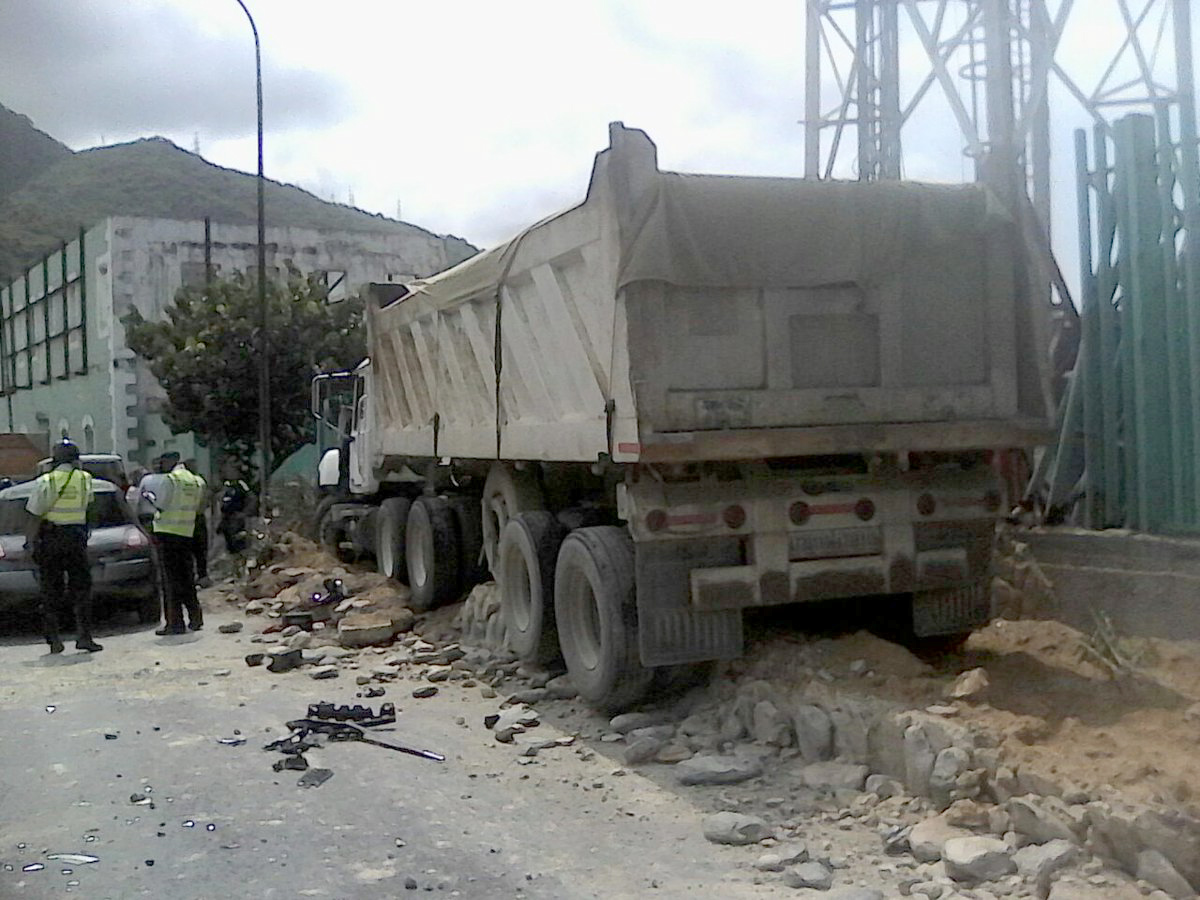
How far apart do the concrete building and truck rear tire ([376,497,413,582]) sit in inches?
537

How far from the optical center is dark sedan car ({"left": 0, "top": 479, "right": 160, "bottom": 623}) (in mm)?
11234

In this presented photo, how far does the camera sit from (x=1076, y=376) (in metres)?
8.43

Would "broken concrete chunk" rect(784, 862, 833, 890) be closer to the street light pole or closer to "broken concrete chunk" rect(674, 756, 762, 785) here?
"broken concrete chunk" rect(674, 756, 762, 785)

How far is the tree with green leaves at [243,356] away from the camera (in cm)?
2073

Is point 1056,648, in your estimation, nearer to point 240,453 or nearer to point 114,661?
point 114,661

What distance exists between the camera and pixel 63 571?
10.5m

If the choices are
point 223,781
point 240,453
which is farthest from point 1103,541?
point 240,453

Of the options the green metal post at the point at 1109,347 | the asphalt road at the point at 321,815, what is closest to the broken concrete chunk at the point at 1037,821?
the asphalt road at the point at 321,815

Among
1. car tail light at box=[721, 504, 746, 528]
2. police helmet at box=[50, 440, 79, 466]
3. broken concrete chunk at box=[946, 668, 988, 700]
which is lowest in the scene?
broken concrete chunk at box=[946, 668, 988, 700]

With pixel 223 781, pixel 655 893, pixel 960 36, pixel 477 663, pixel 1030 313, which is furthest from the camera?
pixel 960 36

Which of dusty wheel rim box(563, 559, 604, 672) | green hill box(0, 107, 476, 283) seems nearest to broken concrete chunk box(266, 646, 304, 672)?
dusty wheel rim box(563, 559, 604, 672)

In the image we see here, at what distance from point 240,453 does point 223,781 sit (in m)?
16.5

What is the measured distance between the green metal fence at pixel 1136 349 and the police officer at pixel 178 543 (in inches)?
281

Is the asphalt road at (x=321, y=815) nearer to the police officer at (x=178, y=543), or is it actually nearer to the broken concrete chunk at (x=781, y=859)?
the broken concrete chunk at (x=781, y=859)
